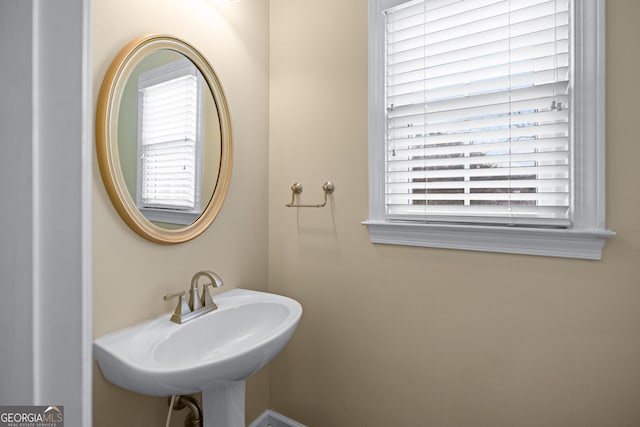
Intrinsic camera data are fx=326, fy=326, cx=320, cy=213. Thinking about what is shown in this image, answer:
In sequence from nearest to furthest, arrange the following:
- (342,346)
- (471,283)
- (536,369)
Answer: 1. (536,369)
2. (471,283)
3. (342,346)

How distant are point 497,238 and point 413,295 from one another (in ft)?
1.30

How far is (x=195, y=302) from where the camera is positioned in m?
1.22

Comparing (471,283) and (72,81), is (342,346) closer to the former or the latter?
(471,283)

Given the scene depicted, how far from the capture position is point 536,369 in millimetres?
1138

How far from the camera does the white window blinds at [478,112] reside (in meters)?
1.11

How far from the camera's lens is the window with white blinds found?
1168 mm

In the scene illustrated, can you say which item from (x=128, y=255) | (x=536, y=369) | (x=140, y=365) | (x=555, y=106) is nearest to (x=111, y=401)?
(x=140, y=365)

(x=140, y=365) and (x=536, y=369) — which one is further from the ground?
(x=140, y=365)

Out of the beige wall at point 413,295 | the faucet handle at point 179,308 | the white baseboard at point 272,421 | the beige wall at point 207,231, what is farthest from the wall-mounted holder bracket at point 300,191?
the white baseboard at point 272,421

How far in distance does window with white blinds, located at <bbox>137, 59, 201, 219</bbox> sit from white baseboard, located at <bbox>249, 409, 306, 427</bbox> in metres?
1.14

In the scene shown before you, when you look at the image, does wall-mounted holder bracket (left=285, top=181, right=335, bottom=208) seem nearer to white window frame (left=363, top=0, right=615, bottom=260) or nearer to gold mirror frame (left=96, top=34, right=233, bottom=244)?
gold mirror frame (left=96, top=34, right=233, bottom=244)

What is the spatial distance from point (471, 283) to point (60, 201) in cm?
127

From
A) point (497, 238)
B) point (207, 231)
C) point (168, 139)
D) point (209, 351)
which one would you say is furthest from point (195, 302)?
point (497, 238)

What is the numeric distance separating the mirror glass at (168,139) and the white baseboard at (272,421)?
3.66 ft
